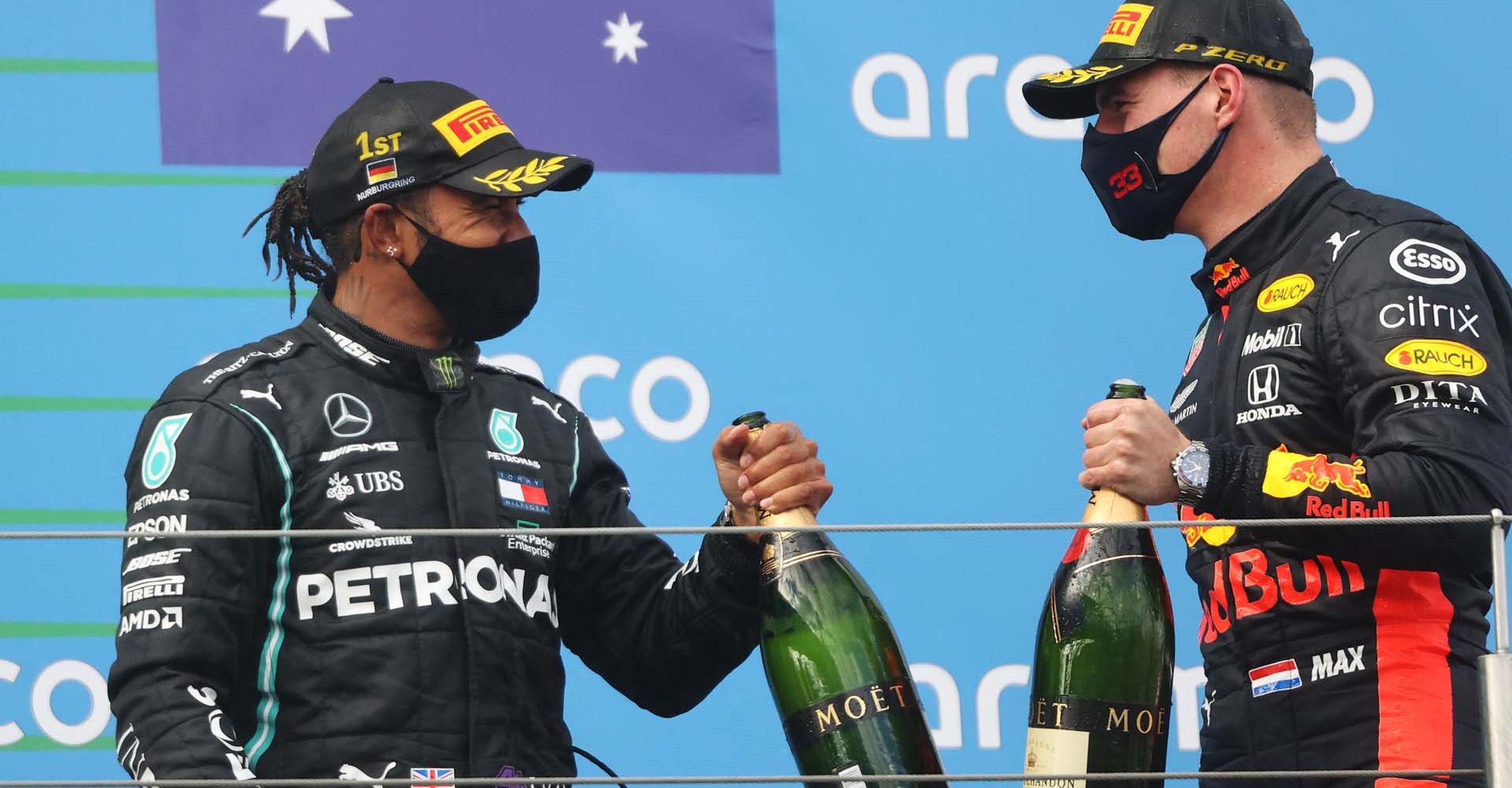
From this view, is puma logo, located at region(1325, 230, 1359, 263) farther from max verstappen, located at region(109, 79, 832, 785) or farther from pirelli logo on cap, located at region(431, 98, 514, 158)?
pirelli logo on cap, located at region(431, 98, 514, 158)

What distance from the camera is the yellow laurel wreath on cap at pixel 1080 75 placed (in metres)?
1.75

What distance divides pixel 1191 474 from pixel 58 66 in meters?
1.40

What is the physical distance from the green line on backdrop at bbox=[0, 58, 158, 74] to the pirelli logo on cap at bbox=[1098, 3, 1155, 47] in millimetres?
1114

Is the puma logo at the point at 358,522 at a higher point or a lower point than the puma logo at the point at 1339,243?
lower

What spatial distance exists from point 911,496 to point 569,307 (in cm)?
45

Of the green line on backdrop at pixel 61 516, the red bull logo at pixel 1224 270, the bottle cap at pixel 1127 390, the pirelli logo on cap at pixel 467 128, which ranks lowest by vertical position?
the bottle cap at pixel 1127 390

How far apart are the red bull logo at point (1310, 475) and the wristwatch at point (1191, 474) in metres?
0.05

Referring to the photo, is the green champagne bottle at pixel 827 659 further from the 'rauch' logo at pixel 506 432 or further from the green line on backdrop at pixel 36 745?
the green line on backdrop at pixel 36 745

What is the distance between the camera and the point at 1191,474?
1474 mm

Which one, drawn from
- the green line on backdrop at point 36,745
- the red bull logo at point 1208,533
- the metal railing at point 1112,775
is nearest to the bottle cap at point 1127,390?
the red bull logo at point 1208,533

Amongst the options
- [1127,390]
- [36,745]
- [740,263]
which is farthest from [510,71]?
[1127,390]

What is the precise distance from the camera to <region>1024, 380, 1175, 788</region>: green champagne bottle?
4.81ft

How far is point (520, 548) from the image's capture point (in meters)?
1.64

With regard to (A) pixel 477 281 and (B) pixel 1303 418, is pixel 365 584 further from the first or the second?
(B) pixel 1303 418
